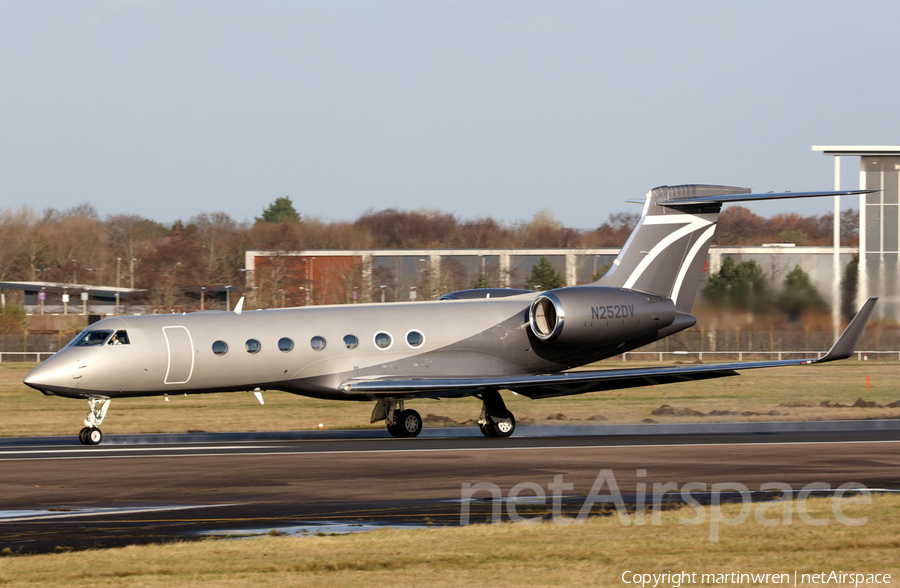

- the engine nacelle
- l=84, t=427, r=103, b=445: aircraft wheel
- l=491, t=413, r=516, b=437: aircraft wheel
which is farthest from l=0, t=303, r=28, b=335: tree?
l=491, t=413, r=516, b=437: aircraft wheel

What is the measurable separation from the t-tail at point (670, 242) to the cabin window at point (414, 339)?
17.3 feet

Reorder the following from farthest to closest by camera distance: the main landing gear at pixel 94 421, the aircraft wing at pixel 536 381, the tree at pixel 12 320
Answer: the tree at pixel 12 320 → the aircraft wing at pixel 536 381 → the main landing gear at pixel 94 421

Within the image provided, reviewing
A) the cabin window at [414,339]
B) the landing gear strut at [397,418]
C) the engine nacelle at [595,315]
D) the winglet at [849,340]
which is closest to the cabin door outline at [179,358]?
the landing gear strut at [397,418]

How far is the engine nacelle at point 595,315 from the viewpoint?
2412 cm

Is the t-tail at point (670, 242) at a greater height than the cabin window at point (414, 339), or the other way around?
the t-tail at point (670, 242)

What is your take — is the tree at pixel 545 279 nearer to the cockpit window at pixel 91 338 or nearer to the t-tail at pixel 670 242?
the t-tail at pixel 670 242

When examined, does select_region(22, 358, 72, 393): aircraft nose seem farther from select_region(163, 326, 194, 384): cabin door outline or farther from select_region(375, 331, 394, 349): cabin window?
select_region(375, 331, 394, 349): cabin window

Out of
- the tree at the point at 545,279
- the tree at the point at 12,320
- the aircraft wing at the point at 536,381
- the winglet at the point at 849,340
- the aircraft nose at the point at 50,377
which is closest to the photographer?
the aircraft nose at the point at 50,377

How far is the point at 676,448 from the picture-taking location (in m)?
20.0

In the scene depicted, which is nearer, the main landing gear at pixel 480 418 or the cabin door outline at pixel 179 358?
the cabin door outline at pixel 179 358

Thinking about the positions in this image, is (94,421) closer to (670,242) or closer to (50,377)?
(50,377)

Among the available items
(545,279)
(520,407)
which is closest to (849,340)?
(520,407)

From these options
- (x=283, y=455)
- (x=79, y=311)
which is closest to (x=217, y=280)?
(x=79, y=311)

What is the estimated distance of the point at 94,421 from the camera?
2198 centimetres
